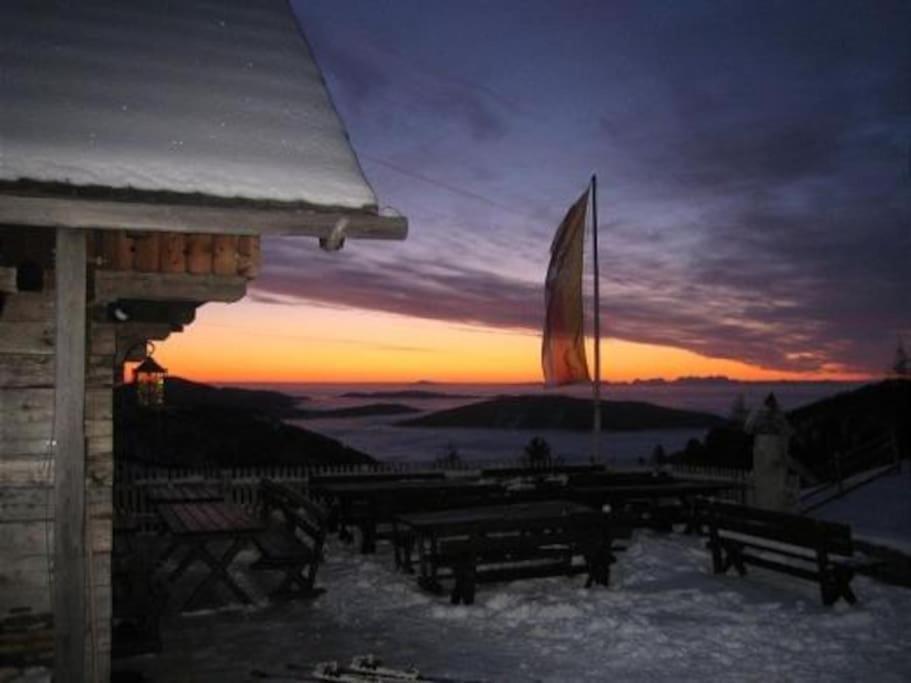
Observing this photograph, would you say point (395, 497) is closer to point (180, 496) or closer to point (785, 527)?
point (180, 496)

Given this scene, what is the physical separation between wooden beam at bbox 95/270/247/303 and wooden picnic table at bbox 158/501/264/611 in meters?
3.84

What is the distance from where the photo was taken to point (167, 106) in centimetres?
412

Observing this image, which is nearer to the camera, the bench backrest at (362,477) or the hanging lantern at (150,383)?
the hanging lantern at (150,383)

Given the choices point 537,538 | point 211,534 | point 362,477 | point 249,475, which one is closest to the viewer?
point 211,534

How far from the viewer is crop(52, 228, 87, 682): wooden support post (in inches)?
147

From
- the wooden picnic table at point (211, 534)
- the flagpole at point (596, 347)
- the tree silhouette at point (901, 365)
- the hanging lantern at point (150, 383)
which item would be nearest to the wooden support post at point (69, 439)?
the wooden picnic table at point (211, 534)

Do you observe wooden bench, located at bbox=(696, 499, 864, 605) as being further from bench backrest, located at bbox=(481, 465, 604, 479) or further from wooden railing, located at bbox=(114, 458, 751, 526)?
wooden railing, located at bbox=(114, 458, 751, 526)

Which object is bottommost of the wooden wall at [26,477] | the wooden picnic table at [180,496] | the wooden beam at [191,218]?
the wooden picnic table at [180,496]

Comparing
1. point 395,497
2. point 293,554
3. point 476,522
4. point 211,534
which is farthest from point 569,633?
point 395,497

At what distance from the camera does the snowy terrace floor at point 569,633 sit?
275 inches

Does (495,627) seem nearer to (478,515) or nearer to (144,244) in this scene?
(478,515)

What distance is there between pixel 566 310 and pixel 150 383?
8.14 meters

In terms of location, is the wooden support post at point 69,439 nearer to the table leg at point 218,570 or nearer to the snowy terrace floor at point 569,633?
the snowy terrace floor at point 569,633

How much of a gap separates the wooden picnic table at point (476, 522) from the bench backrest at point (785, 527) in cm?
179
